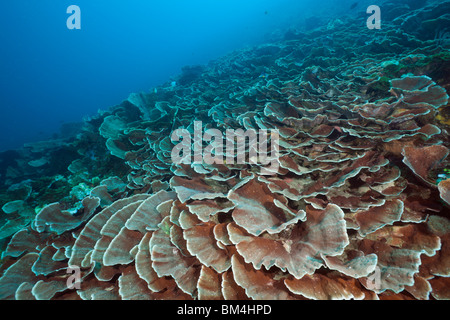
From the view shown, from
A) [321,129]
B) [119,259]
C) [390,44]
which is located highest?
[390,44]

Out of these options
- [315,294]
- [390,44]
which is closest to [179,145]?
[315,294]

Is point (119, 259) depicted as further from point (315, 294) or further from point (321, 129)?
point (321, 129)

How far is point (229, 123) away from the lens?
424cm

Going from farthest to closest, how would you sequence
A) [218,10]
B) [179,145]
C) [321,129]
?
[218,10]
[179,145]
[321,129]

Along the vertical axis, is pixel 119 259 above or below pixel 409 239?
below

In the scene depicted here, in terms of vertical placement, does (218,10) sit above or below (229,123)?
above

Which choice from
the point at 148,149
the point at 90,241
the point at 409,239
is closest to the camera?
the point at 409,239

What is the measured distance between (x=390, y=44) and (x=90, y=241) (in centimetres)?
831

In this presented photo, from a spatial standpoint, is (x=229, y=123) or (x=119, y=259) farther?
(x=229, y=123)

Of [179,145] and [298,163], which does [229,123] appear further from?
[298,163]

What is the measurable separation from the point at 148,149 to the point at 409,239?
4.85 metres
